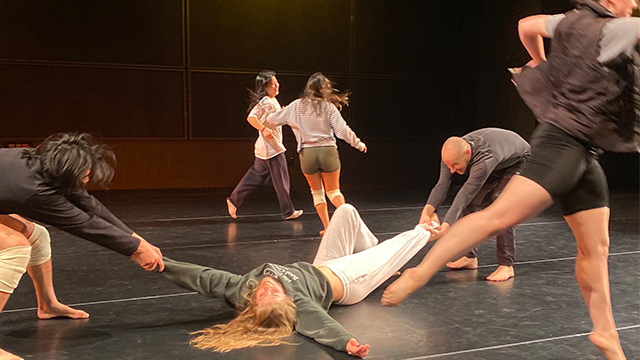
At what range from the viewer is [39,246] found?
110 inches

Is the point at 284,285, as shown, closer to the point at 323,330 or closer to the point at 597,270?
the point at 323,330

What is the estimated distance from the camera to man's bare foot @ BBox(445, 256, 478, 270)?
3938mm

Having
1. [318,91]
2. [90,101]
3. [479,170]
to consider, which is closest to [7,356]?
[479,170]

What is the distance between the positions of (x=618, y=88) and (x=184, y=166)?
24.5 feet

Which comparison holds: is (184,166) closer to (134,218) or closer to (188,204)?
(188,204)

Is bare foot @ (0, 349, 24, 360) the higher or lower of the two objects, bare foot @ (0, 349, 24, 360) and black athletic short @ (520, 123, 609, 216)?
the lower

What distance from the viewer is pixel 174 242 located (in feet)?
16.0

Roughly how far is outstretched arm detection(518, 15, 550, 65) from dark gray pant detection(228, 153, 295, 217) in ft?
12.9

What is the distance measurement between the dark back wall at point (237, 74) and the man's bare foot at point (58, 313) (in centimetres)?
563

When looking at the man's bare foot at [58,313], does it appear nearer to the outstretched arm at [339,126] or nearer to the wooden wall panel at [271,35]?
the outstretched arm at [339,126]

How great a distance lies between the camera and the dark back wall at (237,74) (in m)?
7.98

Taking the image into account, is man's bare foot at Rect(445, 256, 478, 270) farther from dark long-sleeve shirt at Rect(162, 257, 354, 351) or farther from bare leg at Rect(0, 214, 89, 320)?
bare leg at Rect(0, 214, 89, 320)

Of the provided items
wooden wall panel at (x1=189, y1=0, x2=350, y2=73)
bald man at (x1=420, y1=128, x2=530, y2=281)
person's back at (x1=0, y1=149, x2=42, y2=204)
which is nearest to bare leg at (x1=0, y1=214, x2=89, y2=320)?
person's back at (x1=0, y1=149, x2=42, y2=204)

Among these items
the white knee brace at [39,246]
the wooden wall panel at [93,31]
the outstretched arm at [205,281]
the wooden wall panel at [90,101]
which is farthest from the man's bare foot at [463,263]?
the wooden wall panel at [93,31]
